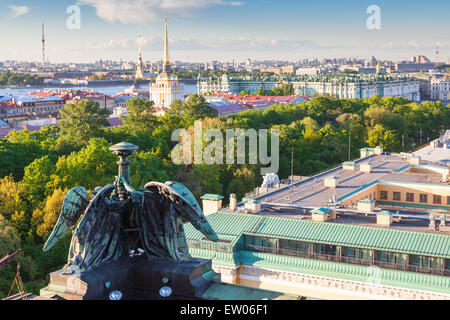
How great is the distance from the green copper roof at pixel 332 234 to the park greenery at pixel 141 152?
8.39 m

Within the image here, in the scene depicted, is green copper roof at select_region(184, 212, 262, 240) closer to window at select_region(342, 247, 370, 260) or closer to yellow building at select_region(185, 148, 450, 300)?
yellow building at select_region(185, 148, 450, 300)

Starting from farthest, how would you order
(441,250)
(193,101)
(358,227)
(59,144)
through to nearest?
(193,101), (59,144), (358,227), (441,250)

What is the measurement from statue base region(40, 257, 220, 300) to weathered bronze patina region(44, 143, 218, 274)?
272 millimetres

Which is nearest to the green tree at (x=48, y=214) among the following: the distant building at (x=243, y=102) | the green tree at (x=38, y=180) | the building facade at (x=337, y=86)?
the green tree at (x=38, y=180)

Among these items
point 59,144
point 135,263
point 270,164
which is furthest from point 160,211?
point 270,164

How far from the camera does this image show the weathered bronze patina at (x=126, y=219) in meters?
13.2

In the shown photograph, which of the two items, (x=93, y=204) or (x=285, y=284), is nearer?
(x=93, y=204)

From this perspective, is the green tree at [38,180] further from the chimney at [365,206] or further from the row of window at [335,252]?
the chimney at [365,206]

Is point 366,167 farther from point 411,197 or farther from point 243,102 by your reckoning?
point 243,102

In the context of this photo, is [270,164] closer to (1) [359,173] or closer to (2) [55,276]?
(1) [359,173]

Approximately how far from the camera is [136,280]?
13539mm

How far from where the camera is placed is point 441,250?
69.6 feet
